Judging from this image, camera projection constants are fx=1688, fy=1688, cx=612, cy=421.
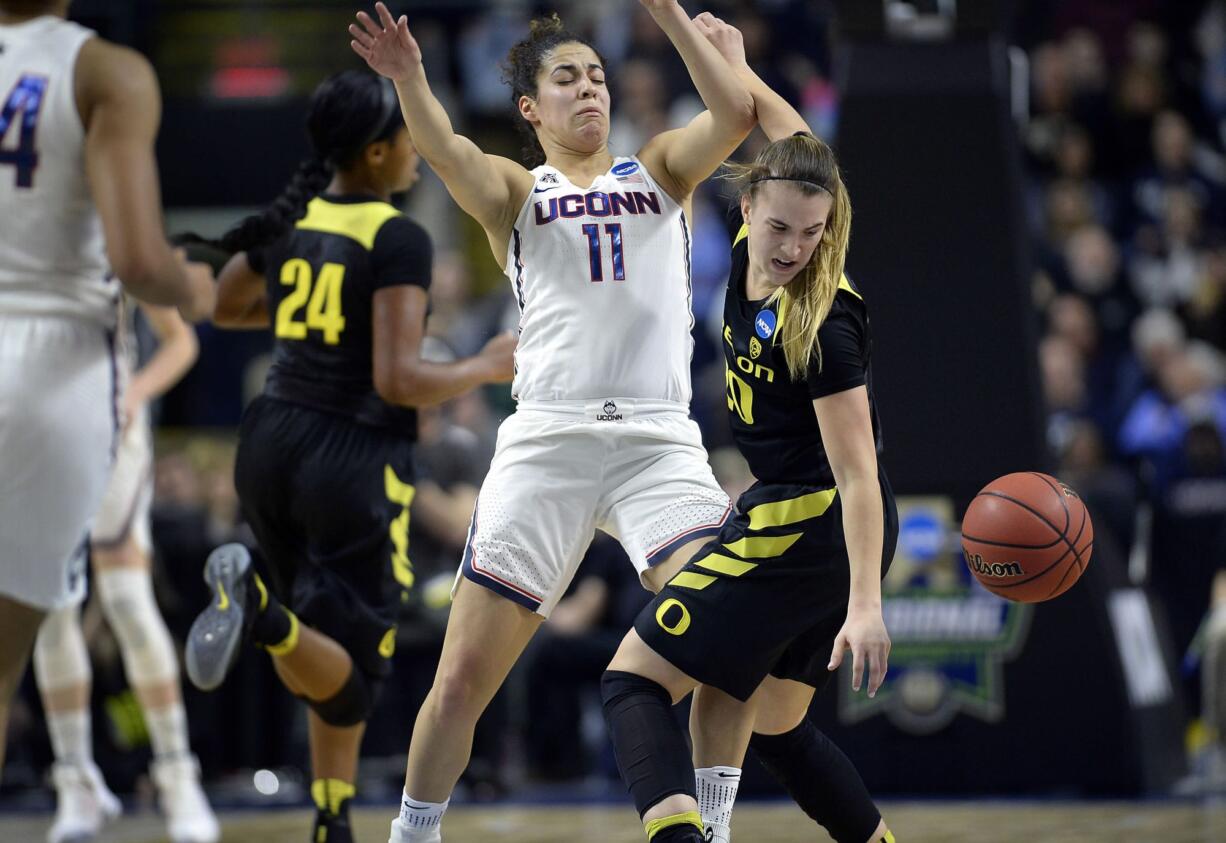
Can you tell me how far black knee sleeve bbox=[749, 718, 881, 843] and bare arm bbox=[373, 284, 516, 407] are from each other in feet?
4.65

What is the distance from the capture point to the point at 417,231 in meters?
5.52

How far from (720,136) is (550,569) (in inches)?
49.5

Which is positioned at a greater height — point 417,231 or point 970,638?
point 417,231

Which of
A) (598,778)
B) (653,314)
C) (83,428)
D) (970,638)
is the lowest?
(598,778)

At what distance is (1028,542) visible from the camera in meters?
4.43

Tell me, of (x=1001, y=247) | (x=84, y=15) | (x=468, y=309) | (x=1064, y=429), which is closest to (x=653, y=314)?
(x=1001, y=247)

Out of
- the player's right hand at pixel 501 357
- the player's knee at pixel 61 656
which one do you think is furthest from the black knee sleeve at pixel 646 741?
the player's knee at pixel 61 656

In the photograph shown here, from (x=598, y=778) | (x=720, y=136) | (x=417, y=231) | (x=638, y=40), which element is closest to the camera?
(x=720, y=136)

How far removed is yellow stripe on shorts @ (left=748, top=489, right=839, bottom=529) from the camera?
4133 millimetres

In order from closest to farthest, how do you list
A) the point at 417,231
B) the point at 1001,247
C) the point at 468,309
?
the point at 417,231, the point at 1001,247, the point at 468,309

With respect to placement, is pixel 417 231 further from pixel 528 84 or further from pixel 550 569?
pixel 550 569

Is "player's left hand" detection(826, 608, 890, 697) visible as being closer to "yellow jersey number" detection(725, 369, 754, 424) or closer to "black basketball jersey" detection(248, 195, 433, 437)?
"yellow jersey number" detection(725, 369, 754, 424)

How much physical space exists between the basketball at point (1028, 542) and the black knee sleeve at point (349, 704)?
6.82 feet

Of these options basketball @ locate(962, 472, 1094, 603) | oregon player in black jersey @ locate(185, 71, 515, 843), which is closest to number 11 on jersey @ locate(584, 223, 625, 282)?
oregon player in black jersey @ locate(185, 71, 515, 843)
